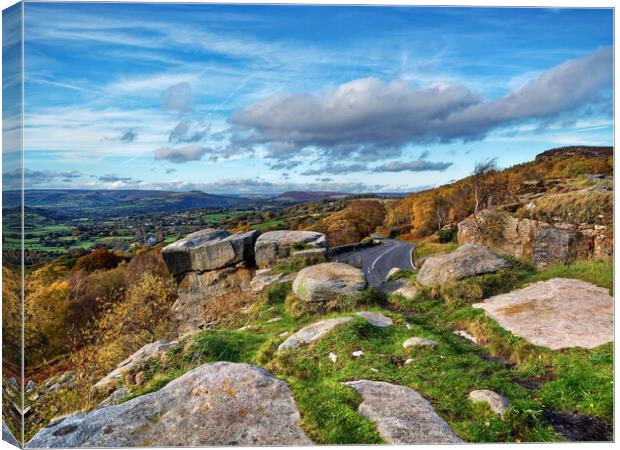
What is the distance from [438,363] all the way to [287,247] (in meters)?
3.03

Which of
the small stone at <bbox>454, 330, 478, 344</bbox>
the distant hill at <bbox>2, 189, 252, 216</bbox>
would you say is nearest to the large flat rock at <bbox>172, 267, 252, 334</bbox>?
the distant hill at <bbox>2, 189, 252, 216</bbox>

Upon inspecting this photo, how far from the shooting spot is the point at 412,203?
29.6 ft

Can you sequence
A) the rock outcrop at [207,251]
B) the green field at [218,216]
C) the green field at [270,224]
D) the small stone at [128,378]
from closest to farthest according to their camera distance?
the small stone at [128,378] → the rock outcrop at [207,251] → the green field at [218,216] → the green field at [270,224]

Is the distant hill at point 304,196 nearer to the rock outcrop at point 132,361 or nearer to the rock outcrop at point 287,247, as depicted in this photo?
the rock outcrop at point 287,247

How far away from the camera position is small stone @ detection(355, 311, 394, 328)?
8.57 meters

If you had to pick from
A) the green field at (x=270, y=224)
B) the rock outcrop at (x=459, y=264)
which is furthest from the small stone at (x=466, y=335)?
the green field at (x=270, y=224)

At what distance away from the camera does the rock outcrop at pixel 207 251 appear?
848cm

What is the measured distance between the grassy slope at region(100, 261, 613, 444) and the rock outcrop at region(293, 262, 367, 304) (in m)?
0.33

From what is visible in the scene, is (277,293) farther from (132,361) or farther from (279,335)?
(132,361)

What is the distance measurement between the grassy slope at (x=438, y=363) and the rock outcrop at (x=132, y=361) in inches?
7.1

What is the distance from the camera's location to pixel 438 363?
25.4ft

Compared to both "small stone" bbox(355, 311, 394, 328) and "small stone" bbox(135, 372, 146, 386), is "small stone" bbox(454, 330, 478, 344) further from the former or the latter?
"small stone" bbox(135, 372, 146, 386)

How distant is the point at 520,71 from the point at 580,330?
426 cm

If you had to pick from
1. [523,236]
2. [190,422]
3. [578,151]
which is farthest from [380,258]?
[190,422]
